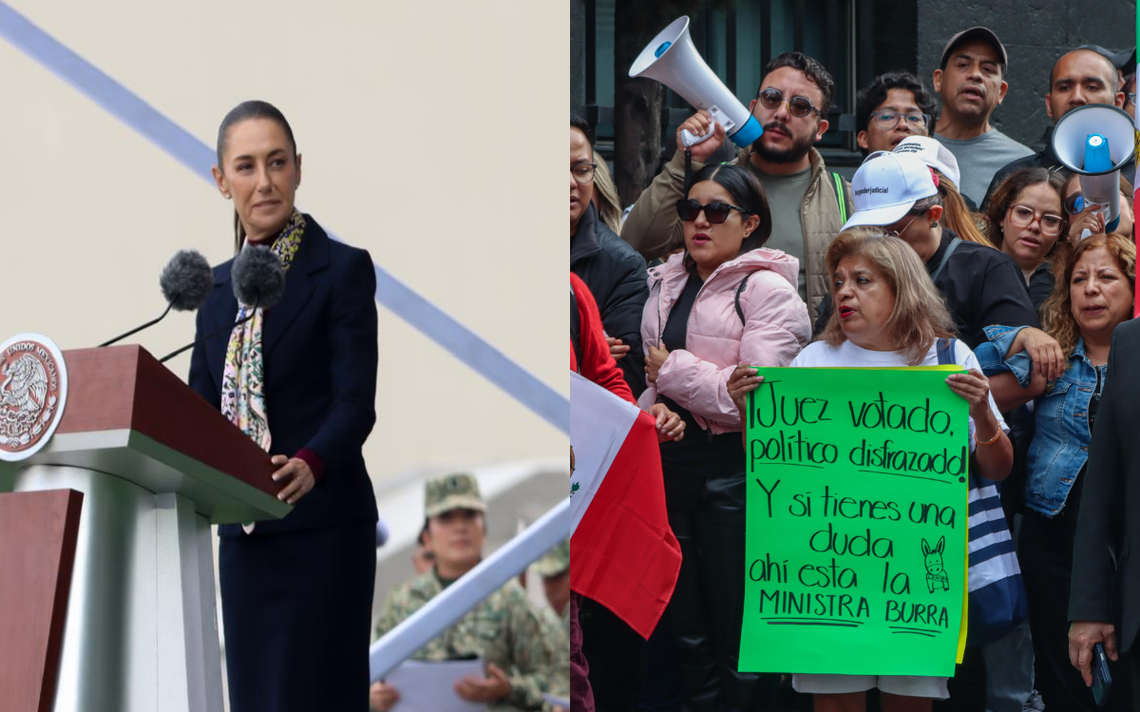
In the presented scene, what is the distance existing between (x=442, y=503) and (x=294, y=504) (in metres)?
0.84

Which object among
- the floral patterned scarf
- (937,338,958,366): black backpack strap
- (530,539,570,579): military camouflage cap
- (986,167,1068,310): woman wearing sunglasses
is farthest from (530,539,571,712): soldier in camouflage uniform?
(986,167,1068,310): woman wearing sunglasses

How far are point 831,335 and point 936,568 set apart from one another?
2.45 ft

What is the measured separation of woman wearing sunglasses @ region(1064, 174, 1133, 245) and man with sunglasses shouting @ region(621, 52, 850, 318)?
79 cm

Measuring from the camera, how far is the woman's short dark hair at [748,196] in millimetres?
5102

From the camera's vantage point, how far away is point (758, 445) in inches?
187

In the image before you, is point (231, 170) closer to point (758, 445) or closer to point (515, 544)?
point (515, 544)

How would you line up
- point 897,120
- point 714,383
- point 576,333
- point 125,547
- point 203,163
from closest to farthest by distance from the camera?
point 125,547 < point 203,163 < point 576,333 < point 714,383 < point 897,120

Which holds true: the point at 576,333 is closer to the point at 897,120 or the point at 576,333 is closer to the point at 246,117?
the point at 246,117

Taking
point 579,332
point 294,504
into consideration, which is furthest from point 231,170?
point 579,332

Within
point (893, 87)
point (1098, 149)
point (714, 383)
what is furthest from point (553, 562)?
point (893, 87)

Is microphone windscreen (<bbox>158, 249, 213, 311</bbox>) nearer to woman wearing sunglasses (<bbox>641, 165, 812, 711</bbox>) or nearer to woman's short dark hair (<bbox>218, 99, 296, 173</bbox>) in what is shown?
woman's short dark hair (<bbox>218, 99, 296, 173</bbox>)

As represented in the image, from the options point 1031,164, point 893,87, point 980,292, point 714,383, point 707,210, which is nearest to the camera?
point 714,383

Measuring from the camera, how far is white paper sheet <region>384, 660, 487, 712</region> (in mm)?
3496

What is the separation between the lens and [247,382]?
286 cm
